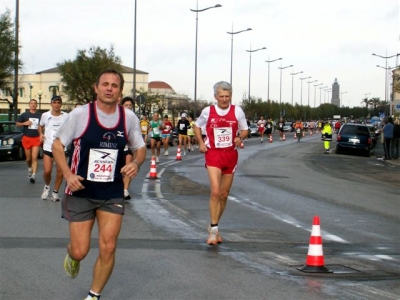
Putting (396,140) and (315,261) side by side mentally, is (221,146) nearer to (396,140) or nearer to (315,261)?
(315,261)

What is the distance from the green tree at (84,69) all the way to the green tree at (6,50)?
2711 cm

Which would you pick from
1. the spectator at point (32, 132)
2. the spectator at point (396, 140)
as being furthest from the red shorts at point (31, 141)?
the spectator at point (396, 140)

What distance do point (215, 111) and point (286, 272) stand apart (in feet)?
9.31

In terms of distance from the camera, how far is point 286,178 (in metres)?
21.9

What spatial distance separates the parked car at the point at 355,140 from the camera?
40.6 metres

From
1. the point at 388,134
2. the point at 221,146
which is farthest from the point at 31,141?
the point at 388,134

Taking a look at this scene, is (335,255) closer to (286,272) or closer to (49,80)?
(286,272)

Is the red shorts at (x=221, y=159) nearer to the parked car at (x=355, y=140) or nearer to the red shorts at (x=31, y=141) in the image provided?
the red shorts at (x=31, y=141)

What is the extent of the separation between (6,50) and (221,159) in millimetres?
31404

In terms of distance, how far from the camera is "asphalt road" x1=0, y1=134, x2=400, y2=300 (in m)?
7.25

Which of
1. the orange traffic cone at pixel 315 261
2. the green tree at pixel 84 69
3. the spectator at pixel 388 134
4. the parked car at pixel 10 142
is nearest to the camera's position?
the orange traffic cone at pixel 315 261

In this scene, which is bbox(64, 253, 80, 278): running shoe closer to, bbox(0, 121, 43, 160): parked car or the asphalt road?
the asphalt road

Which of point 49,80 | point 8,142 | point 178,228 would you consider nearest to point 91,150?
point 178,228

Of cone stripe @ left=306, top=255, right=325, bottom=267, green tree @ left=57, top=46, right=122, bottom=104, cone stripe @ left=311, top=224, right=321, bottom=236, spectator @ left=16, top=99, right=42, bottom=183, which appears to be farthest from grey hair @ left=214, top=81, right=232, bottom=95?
green tree @ left=57, top=46, right=122, bottom=104
